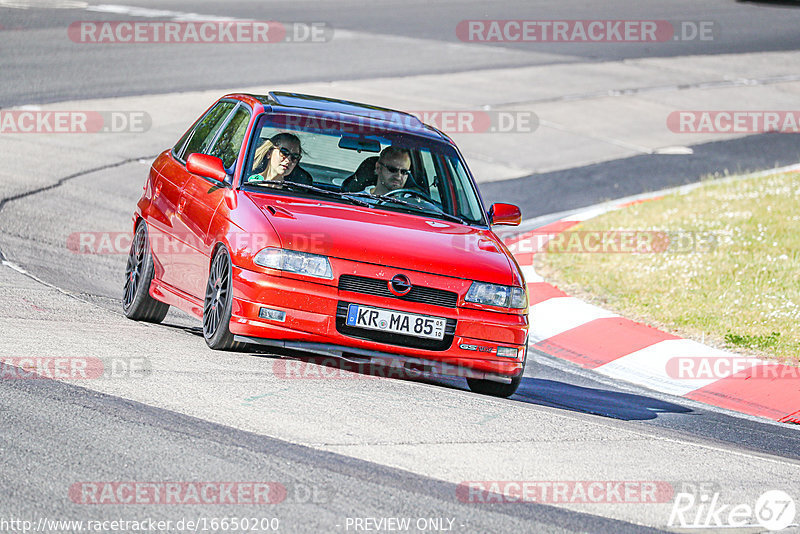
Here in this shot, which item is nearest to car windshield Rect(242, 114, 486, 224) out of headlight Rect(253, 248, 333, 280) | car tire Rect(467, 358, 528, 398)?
headlight Rect(253, 248, 333, 280)

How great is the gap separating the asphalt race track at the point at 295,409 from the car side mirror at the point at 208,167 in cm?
108

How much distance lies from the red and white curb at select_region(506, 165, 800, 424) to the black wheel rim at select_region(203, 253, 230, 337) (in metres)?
3.26

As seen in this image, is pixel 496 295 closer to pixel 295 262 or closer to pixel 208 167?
pixel 295 262

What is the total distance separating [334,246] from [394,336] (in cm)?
62

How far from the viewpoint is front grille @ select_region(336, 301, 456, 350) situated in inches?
272

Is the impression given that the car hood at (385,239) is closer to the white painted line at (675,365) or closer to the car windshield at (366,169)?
the car windshield at (366,169)

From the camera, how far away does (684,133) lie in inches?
788

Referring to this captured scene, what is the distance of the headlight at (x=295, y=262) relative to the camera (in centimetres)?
691

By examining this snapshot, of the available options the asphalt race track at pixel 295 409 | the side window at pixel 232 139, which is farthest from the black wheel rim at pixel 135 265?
the side window at pixel 232 139

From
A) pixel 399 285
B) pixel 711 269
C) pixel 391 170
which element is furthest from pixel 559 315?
pixel 399 285

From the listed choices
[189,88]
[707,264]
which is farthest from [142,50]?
[707,264]

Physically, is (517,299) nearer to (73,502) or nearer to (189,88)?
(73,502)

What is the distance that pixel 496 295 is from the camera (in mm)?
7254

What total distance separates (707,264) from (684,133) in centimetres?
850
